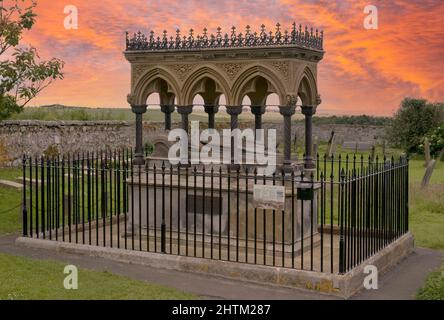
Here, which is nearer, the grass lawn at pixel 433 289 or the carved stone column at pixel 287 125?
the grass lawn at pixel 433 289

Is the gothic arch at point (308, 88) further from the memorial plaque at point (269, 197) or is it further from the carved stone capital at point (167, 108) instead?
the carved stone capital at point (167, 108)

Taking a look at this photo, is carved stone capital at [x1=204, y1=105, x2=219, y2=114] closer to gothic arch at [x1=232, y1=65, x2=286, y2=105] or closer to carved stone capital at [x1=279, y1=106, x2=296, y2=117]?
gothic arch at [x1=232, y1=65, x2=286, y2=105]

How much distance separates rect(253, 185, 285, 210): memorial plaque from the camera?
36.8ft

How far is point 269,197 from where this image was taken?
11320 mm

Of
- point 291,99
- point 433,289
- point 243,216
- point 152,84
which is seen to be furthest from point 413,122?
point 433,289

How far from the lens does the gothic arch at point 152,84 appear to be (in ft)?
43.9

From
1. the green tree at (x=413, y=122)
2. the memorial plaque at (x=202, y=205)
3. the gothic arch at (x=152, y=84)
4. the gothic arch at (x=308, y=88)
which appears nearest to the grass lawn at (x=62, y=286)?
the memorial plaque at (x=202, y=205)

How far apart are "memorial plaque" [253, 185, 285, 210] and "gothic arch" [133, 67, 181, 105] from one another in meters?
3.17

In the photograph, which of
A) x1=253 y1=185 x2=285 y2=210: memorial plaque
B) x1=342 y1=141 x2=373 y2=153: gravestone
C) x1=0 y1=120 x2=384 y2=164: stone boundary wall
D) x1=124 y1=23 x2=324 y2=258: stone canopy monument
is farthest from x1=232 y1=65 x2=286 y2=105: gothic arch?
x1=342 y1=141 x2=373 y2=153: gravestone

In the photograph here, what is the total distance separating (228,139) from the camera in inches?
527

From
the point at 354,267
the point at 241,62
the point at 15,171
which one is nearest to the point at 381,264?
the point at 354,267

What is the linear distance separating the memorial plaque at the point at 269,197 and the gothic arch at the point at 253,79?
1.93m

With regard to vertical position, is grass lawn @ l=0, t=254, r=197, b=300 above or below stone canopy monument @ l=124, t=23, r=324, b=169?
below
